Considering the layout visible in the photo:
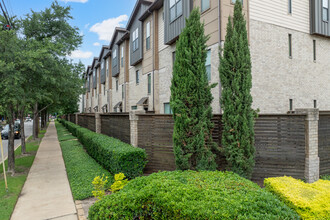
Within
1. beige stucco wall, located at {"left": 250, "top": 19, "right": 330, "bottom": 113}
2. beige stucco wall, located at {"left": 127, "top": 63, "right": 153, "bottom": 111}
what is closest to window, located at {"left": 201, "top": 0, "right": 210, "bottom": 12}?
beige stucco wall, located at {"left": 250, "top": 19, "right": 330, "bottom": 113}

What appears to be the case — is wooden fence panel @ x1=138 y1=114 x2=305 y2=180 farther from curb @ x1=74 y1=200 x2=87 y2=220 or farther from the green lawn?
the green lawn

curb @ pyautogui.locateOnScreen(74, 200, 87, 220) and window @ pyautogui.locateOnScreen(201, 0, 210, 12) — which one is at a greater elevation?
window @ pyautogui.locateOnScreen(201, 0, 210, 12)

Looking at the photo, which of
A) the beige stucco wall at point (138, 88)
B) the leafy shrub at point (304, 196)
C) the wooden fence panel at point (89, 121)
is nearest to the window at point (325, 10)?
the leafy shrub at point (304, 196)

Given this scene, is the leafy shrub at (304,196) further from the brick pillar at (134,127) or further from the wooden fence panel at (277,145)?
the brick pillar at (134,127)

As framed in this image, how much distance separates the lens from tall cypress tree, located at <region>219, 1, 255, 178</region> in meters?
6.39

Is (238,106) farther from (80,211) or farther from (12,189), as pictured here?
(12,189)

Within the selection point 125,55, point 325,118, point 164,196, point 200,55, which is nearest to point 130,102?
point 125,55

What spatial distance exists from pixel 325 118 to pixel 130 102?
16.7 m

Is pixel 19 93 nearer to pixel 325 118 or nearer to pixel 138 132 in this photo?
pixel 138 132

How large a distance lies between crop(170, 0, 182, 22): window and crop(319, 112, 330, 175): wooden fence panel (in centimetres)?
849

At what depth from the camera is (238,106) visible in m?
6.41

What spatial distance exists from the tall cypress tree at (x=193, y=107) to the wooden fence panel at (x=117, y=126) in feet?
12.0

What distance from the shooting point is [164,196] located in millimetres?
3822

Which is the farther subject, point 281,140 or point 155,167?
point 155,167
